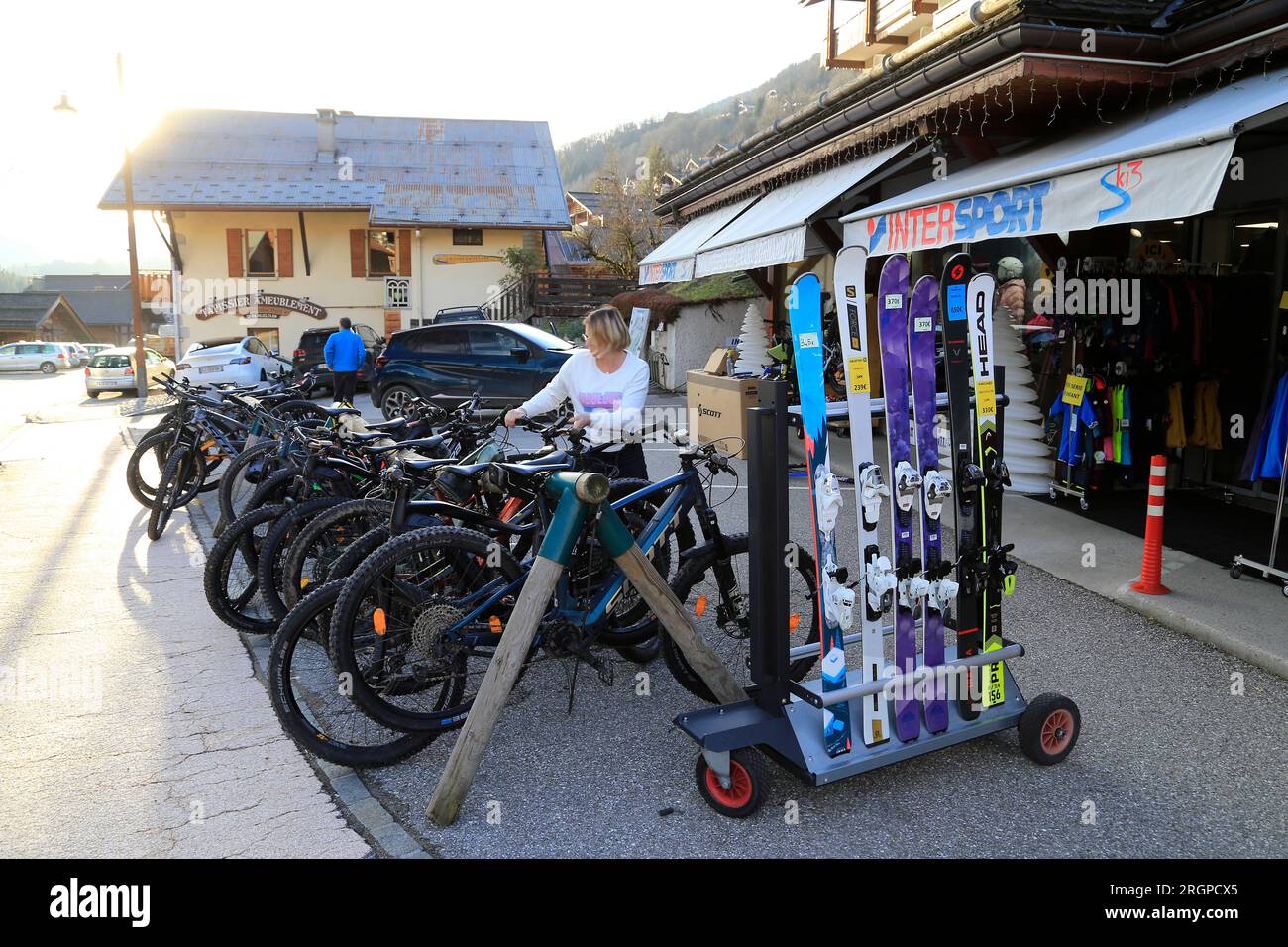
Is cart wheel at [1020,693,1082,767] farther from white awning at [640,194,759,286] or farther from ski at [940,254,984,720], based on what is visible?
white awning at [640,194,759,286]

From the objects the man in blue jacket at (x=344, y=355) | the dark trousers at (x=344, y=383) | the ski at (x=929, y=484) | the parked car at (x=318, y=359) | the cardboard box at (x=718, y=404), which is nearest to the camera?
the ski at (x=929, y=484)

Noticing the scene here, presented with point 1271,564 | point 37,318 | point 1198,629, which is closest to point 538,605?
point 1198,629

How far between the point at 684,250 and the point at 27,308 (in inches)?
3012

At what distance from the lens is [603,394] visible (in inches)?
192

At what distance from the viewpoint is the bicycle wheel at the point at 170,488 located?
7.34 meters

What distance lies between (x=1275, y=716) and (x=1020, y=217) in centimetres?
289

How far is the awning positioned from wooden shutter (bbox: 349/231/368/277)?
960 inches

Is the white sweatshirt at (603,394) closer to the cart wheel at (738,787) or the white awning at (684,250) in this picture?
the cart wheel at (738,787)

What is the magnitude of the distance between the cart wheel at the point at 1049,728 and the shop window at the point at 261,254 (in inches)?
1136

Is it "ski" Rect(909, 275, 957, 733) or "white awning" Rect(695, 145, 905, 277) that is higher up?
"white awning" Rect(695, 145, 905, 277)

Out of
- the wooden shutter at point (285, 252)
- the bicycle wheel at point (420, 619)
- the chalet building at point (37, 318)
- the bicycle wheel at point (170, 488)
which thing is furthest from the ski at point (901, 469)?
the chalet building at point (37, 318)

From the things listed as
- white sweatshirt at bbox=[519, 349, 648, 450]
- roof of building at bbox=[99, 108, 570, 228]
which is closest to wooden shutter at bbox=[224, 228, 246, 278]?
roof of building at bbox=[99, 108, 570, 228]

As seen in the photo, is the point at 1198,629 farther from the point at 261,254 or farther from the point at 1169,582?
the point at 261,254

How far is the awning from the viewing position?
4.20m
